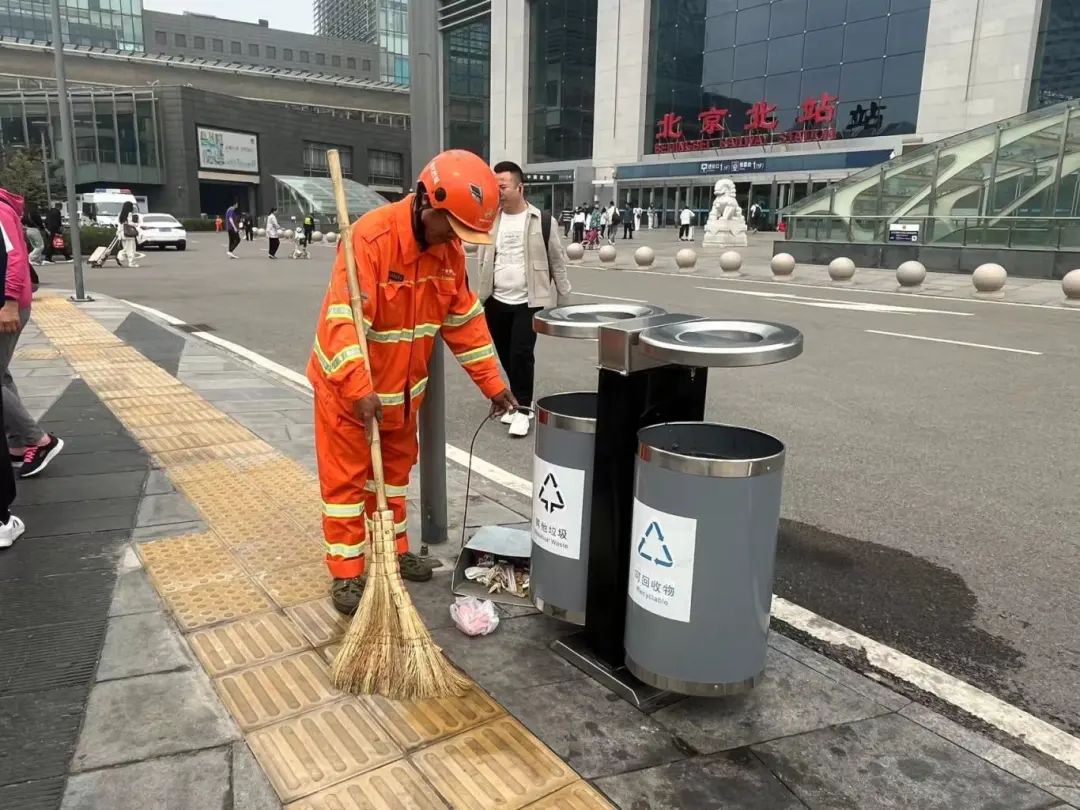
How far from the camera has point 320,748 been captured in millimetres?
2334

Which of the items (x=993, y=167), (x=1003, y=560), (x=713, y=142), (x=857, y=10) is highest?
(x=857, y=10)

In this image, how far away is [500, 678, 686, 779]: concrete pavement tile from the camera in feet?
7.57

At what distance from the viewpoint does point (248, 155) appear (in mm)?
69188

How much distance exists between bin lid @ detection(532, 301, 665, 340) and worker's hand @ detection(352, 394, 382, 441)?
60 centimetres

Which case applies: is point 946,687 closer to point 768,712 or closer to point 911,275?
point 768,712

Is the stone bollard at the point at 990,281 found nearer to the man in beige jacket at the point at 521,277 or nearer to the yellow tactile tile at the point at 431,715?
the man in beige jacket at the point at 521,277

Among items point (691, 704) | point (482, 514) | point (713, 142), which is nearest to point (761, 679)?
point (691, 704)

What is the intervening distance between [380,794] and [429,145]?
2.56 metres

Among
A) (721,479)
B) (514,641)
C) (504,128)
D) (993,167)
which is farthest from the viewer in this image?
(504,128)

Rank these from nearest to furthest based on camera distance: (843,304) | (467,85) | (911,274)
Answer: (843,304) < (911,274) < (467,85)

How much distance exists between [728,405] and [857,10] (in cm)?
3861

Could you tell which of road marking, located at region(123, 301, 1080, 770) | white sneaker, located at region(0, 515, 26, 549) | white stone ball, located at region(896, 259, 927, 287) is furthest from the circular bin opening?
white stone ball, located at region(896, 259, 927, 287)

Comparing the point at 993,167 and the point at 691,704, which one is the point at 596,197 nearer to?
the point at 993,167

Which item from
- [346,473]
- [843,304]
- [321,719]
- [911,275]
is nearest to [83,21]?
[911,275]
